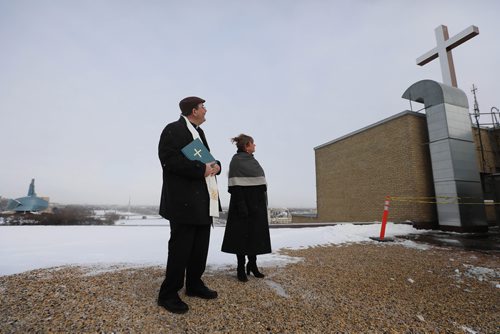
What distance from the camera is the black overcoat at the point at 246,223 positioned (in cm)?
303

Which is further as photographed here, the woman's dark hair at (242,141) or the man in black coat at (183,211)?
the woman's dark hair at (242,141)

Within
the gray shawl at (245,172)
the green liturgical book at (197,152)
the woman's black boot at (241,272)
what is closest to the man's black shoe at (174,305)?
the woman's black boot at (241,272)

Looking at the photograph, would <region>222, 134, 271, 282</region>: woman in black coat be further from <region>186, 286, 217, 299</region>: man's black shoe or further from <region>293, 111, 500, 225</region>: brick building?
<region>293, 111, 500, 225</region>: brick building

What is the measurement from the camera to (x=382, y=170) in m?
11.0

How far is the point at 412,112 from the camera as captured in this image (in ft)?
32.8

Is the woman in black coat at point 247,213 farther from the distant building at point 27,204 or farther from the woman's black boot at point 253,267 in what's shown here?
the distant building at point 27,204

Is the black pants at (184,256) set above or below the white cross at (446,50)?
below

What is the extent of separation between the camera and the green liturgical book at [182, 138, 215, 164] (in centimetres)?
227

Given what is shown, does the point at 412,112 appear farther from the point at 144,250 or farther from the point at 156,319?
the point at 156,319

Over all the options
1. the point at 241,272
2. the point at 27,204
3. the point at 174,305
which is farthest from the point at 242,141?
the point at 27,204

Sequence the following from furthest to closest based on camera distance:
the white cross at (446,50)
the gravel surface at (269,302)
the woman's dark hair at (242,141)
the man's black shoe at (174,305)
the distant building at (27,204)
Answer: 1. the distant building at (27,204)
2. the white cross at (446,50)
3. the woman's dark hair at (242,141)
4. the man's black shoe at (174,305)
5. the gravel surface at (269,302)

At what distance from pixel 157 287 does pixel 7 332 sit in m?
1.10

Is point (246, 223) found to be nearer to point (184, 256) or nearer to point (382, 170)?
point (184, 256)

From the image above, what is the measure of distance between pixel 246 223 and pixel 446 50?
1325 cm
